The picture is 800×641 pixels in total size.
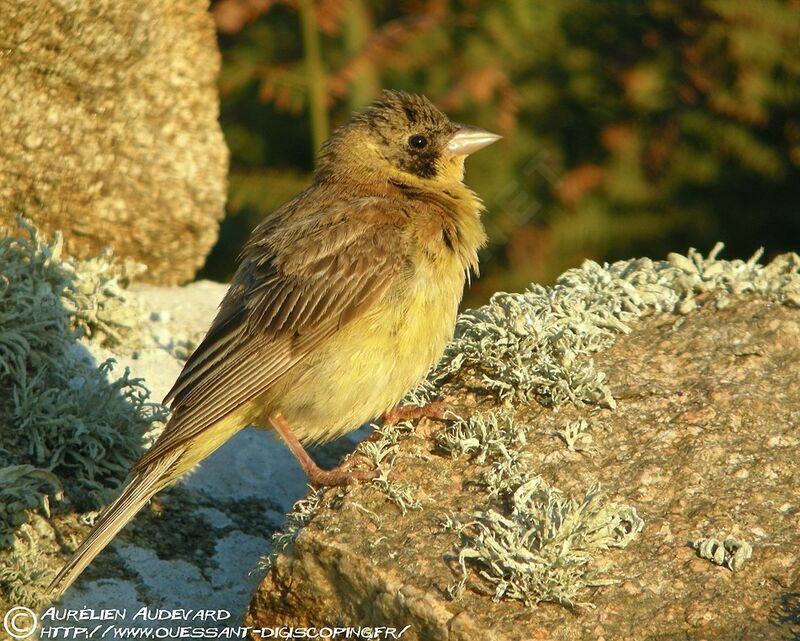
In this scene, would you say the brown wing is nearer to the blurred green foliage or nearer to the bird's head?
the bird's head

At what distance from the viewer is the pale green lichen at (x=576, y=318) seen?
4816 mm

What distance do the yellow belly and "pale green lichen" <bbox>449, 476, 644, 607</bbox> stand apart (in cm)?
95

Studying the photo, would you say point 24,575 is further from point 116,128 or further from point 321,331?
point 116,128

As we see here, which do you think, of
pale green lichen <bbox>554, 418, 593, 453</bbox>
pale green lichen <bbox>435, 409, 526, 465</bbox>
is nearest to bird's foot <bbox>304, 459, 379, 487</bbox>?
pale green lichen <bbox>435, 409, 526, 465</bbox>

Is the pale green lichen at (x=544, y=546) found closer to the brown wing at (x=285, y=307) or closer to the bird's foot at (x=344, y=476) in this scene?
the bird's foot at (x=344, y=476)

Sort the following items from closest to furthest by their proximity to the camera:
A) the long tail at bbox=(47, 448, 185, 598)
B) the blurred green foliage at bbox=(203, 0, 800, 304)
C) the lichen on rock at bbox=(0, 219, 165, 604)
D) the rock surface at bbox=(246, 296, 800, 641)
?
1. the rock surface at bbox=(246, 296, 800, 641)
2. the long tail at bbox=(47, 448, 185, 598)
3. the lichen on rock at bbox=(0, 219, 165, 604)
4. the blurred green foliage at bbox=(203, 0, 800, 304)

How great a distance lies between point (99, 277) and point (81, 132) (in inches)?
30.9

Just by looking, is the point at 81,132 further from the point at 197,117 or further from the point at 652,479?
the point at 652,479

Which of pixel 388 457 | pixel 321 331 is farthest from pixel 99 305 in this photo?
pixel 388 457

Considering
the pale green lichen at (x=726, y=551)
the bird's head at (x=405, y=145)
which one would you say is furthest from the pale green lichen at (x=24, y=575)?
the pale green lichen at (x=726, y=551)

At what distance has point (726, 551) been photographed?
158 inches

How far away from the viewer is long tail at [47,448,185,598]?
174 inches

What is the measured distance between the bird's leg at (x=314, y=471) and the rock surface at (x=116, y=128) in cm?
212

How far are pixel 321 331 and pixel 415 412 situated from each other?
54 centimetres
